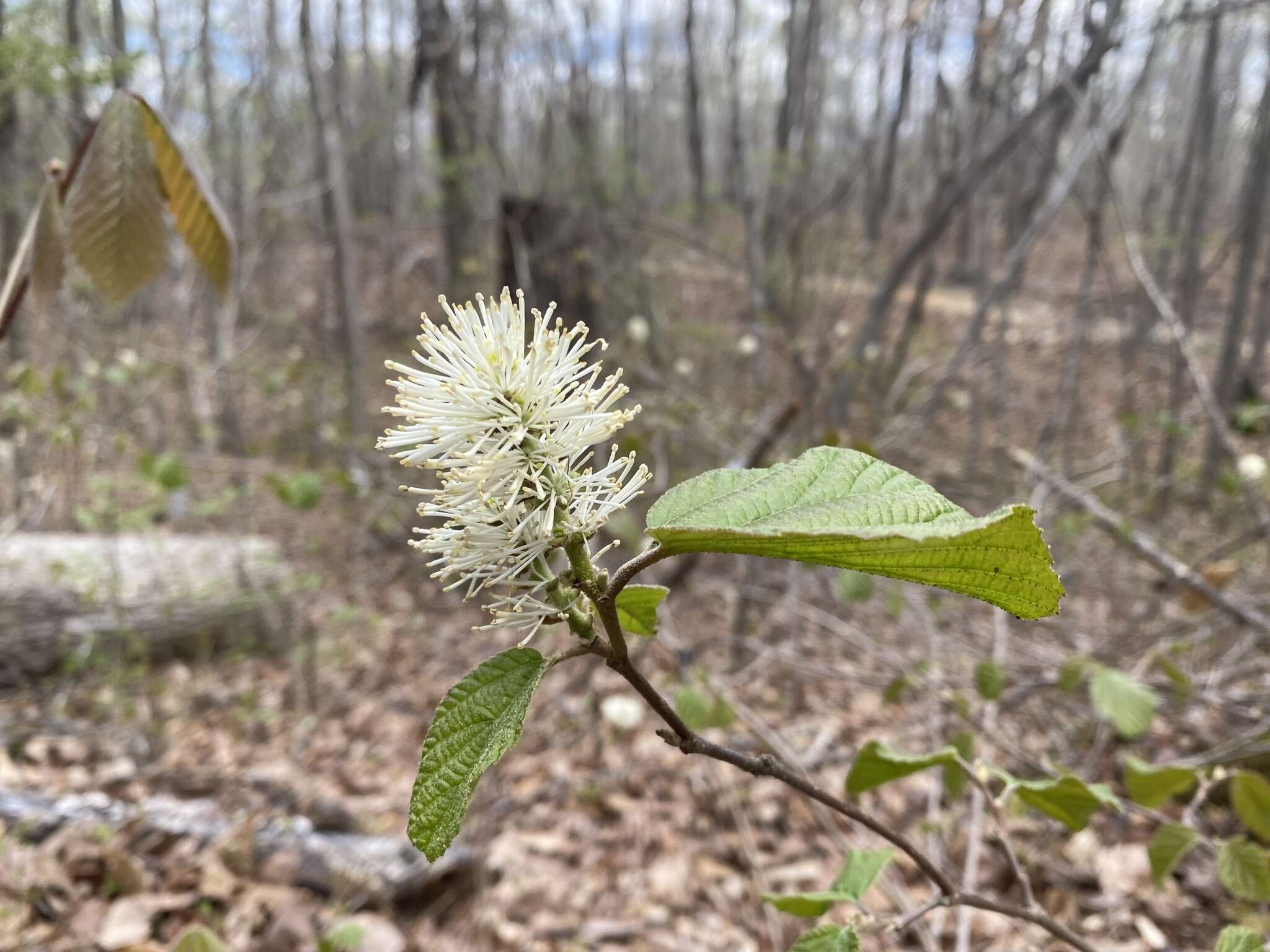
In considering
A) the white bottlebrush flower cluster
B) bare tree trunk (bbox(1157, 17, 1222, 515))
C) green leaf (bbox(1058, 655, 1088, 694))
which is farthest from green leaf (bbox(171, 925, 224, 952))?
bare tree trunk (bbox(1157, 17, 1222, 515))

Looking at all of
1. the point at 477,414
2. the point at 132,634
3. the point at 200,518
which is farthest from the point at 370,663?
the point at 477,414

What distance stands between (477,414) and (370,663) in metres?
4.02

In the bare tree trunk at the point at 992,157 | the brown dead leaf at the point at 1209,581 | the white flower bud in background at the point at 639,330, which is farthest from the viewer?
the white flower bud in background at the point at 639,330

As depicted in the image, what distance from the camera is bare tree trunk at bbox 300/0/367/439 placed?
5078 mm

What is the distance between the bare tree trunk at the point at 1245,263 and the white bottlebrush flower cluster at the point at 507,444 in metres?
5.23

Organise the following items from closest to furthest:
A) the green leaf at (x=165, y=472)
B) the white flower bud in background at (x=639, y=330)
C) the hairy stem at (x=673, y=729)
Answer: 1. the hairy stem at (x=673, y=729)
2. the green leaf at (x=165, y=472)
3. the white flower bud in background at (x=639, y=330)

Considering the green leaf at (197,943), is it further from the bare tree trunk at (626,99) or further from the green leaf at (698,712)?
the bare tree trunk at (626,99)

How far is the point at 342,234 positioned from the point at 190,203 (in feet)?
15.5

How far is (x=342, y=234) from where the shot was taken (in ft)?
17.3

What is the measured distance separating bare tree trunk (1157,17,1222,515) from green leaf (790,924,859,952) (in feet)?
17.8

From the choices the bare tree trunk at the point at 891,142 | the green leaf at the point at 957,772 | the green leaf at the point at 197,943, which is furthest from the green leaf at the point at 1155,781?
the bare tree trunk at the point at 891,142

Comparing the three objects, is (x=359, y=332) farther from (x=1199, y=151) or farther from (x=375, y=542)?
(x=1199, y=151)

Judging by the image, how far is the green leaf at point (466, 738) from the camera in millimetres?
559

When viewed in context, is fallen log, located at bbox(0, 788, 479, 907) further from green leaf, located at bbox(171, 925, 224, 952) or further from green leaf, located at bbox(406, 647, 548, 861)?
green leaf, located at bbox(406, 647, 548, 861)
